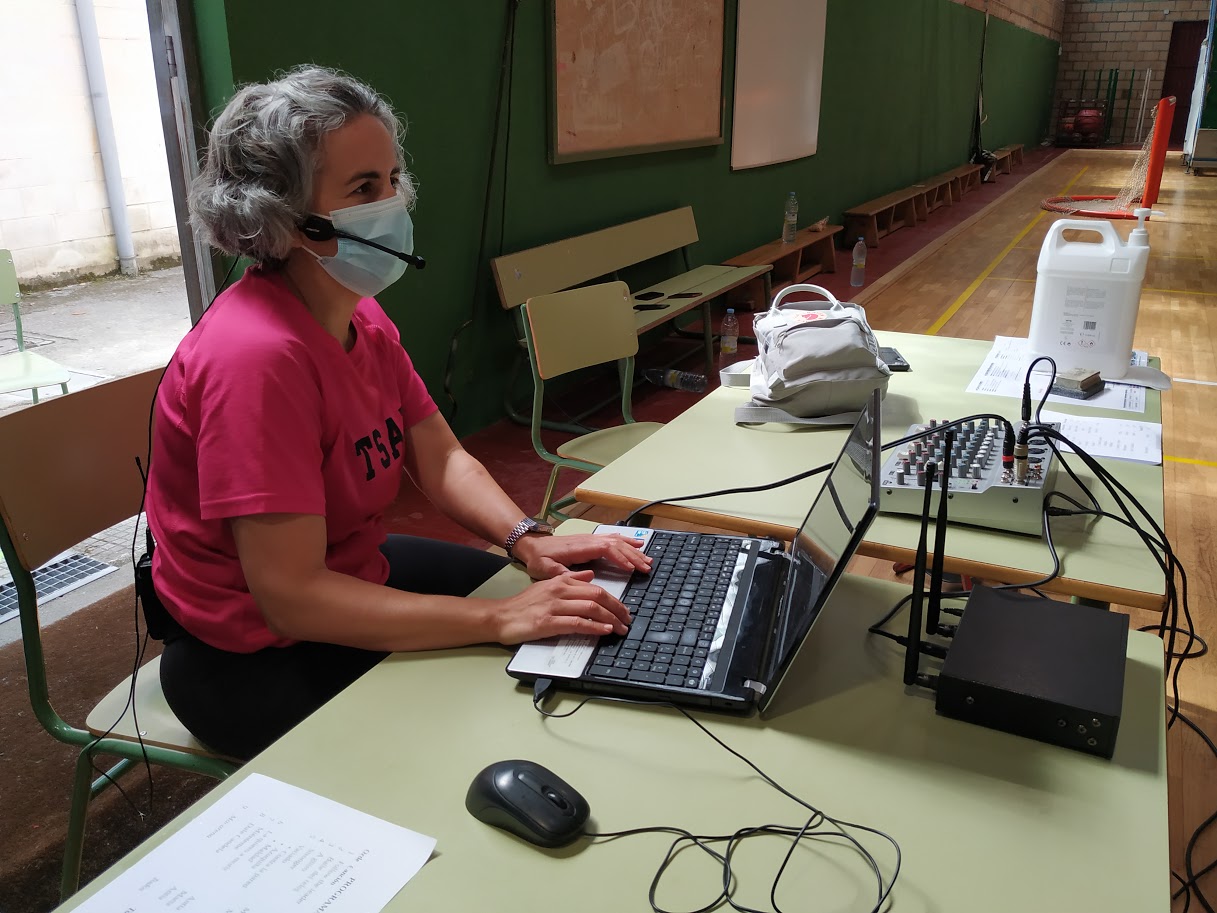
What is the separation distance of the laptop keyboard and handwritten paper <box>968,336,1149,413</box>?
1.02m

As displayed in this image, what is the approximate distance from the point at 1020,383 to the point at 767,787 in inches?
58.1

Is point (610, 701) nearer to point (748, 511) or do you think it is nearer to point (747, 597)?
point (747, 597)

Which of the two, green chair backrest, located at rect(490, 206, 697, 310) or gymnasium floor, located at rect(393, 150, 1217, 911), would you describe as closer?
gymnasium floor, located at rect(393, 150, 1217, 911)

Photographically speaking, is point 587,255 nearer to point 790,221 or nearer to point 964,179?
point 790,221

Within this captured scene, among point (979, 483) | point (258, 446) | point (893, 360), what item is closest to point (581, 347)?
point (893, 360)

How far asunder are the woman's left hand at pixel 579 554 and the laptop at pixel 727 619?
0.02 meters

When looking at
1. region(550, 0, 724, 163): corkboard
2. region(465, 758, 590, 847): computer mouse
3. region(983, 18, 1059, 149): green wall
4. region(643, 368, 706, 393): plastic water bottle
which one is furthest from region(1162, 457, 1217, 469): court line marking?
region(983, 18, 1059, 149): green wall

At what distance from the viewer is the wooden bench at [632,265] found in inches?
156

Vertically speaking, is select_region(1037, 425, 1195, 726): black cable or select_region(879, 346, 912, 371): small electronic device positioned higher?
select_region(879, 346, 912, 371): small electronic device

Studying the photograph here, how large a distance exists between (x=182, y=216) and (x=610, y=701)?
2386 millimetres

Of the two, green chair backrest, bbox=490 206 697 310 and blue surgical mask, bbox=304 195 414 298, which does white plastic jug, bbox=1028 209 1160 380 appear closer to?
Result: blue surgical mask, bbox=304 195 414 298

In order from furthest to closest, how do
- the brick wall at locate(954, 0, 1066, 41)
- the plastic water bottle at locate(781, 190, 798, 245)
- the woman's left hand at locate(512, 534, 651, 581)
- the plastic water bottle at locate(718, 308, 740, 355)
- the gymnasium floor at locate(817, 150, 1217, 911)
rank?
the brick wall at locate(954, 0, 1066, 41), the plastic water bottle at locate(781, 190, 798, 245), the plastic water bottle at locate(718, 308, 740, 355), the gymnasium floor at locate(817, 150, 1217, 911), the woman's left hand at locate(512, 534, 651, 581)

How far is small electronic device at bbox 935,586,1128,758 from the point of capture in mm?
959

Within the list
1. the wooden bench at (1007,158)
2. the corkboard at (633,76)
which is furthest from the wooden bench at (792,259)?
the wooden bench at (1007,158)
